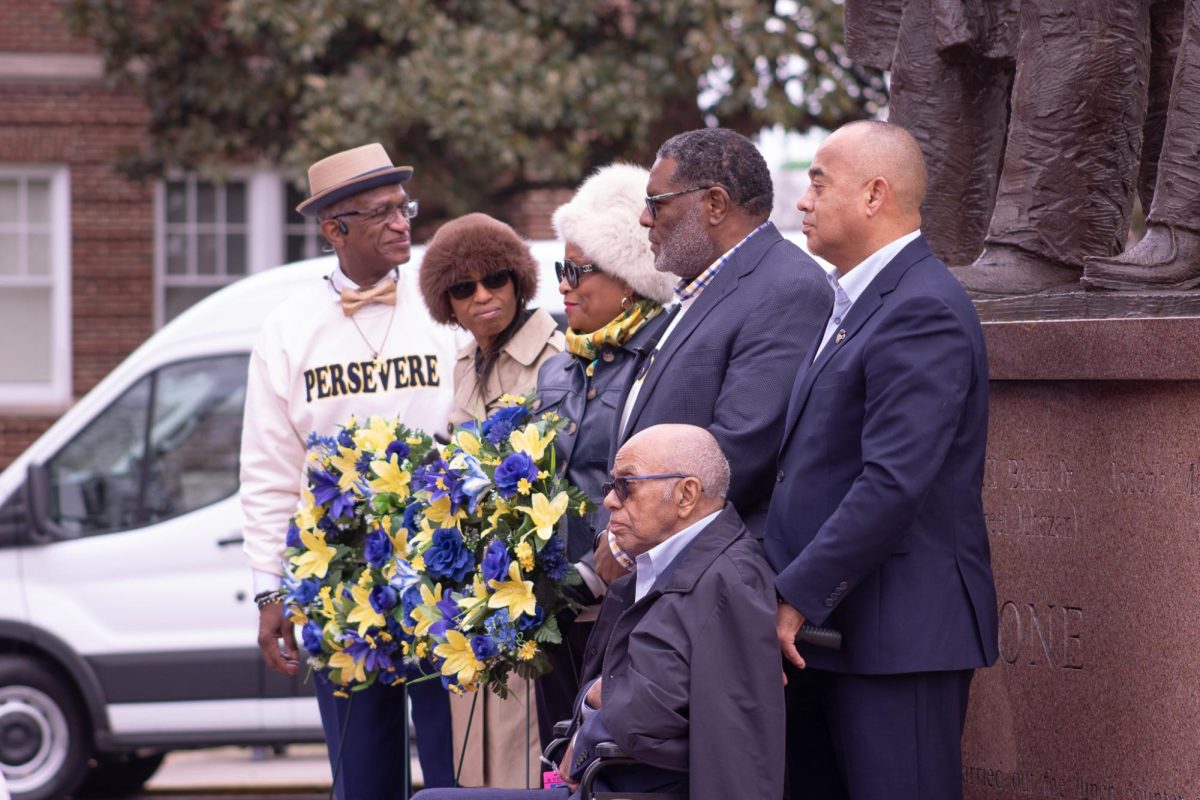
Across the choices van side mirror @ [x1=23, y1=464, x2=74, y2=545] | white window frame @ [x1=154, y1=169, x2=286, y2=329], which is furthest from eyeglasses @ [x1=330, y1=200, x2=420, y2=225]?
white window frame @ [x1=154, y1=169, x2=286, y2=329]

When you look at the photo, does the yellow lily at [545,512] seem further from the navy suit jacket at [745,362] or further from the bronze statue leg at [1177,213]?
the bronze statue leg at [1177,213]

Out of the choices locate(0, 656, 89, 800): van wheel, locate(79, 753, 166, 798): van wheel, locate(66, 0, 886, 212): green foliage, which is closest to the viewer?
locate(0, 656, 89, 800): van wheel

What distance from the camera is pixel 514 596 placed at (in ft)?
14.2

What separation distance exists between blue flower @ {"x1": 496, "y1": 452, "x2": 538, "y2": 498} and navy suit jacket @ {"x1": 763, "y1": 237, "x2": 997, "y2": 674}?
667 mm

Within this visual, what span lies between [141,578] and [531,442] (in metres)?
4.82

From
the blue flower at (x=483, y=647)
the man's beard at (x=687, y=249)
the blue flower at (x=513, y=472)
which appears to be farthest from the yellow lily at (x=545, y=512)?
the man's beard at (x=687, y=249)

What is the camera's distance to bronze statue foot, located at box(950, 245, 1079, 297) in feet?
16.0

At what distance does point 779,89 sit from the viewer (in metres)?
13.5

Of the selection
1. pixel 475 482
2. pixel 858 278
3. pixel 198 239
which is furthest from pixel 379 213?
pixel 198 239

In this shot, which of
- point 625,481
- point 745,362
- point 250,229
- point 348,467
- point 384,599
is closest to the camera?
point 625,481

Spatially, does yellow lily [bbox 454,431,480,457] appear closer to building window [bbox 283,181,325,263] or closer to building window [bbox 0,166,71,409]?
building window [bbox 283,181,325,263]

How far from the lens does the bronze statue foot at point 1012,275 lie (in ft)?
16.0

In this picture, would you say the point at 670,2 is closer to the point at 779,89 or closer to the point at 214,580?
the point at 779,89

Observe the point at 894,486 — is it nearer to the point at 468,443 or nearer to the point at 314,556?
the point at 468,443
